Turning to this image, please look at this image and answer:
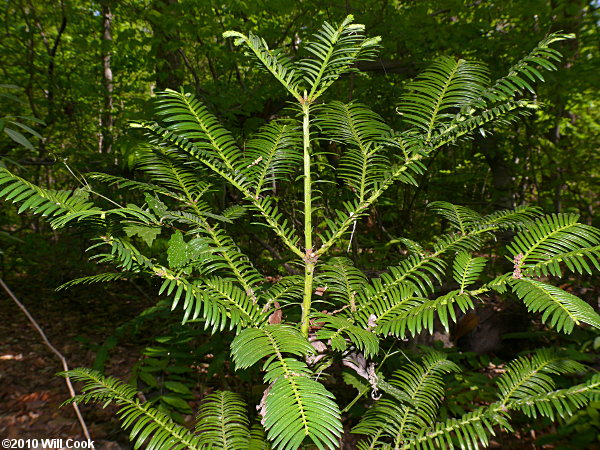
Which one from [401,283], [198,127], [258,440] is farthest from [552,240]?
[258,440]

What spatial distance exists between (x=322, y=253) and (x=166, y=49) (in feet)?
9.23

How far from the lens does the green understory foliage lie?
634mm

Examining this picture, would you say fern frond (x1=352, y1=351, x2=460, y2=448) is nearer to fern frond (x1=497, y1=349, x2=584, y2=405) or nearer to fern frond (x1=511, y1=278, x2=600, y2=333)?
fern frond (x1=497, y1=349, x2=584, y2=405)

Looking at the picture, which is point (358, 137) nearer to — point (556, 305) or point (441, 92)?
point (441, 92)

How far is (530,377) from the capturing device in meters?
1.02

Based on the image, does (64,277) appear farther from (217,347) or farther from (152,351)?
(217,347)

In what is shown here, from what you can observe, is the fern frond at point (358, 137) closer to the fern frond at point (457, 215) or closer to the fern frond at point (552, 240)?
the fern frond at point (457, 215)

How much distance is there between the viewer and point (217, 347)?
222 cm

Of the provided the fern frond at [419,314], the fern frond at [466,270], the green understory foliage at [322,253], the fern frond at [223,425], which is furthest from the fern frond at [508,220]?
the fern frond at [223,425]

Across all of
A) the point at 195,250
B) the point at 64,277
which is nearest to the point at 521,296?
the point at 195,250

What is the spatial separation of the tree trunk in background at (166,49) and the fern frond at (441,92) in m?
2.18

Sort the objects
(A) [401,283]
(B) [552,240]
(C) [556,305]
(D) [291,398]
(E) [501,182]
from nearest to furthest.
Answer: (D) [291,398]
(C) [556,305]
(B) [552,240]
(A) [401,283]
(E) [501,182]

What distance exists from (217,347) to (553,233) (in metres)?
1.96

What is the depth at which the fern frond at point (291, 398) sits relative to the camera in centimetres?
49
